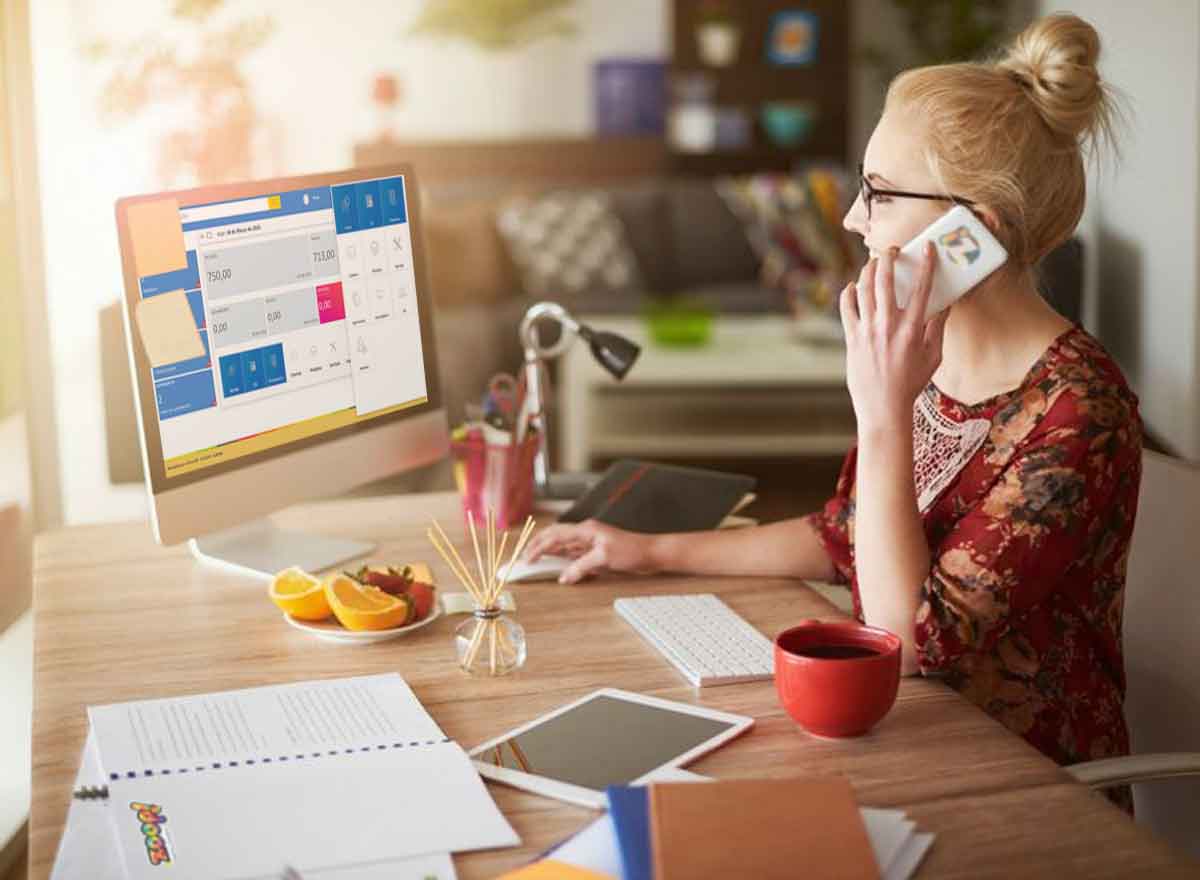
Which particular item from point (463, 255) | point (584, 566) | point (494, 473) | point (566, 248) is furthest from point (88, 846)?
point (566, 248)

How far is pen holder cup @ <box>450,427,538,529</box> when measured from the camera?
1.94 m

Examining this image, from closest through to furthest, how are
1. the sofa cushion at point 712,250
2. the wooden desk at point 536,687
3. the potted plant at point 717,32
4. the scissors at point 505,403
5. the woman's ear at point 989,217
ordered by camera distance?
the wooden desk at point 536,687 < the woman's ear at point 989,217 < the scissors at point 505,403 < the sofa cushion at point 712,250 < the potted plant at point 717,32

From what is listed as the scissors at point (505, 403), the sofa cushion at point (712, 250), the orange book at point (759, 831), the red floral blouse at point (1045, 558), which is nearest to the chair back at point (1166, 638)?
the red floral blouse at point (1045, 558)

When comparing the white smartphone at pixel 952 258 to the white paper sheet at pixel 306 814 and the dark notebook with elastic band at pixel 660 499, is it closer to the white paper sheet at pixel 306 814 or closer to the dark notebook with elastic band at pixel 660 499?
the dark notebook with elastic band at pixel 660 499

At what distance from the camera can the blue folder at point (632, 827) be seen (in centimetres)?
94

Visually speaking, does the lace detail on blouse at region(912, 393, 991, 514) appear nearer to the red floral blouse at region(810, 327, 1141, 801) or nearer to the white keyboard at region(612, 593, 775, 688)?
the red floral blouse at region(810, 327, 1141, 801)

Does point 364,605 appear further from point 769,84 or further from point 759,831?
point 769,84

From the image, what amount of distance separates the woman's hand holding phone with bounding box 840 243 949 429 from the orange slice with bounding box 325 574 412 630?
1.62 ft

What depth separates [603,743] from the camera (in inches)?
47.6

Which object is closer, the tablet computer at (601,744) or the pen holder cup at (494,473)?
the tablet computer at (601,744)

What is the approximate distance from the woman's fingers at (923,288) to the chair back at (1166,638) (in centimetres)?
39

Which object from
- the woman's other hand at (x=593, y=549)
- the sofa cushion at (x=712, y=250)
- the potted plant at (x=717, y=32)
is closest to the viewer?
the woman's other hand at (x=593, y=549)

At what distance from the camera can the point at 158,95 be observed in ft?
20.7

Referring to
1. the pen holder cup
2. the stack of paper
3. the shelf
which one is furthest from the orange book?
the shelf
